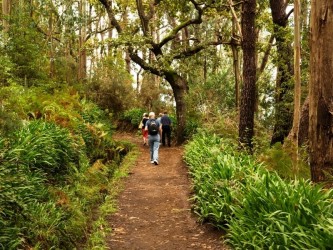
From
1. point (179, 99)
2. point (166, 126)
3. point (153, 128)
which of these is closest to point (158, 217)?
point (153, 128)

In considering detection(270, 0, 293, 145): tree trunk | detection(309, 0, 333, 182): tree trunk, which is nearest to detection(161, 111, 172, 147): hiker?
detection(270, 0, 293, 145): tree trunk

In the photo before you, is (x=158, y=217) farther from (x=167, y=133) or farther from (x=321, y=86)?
(x=167, y=133)

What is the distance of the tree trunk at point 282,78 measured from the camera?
Result: 1402 centimetres

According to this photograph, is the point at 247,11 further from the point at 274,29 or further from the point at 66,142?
the point at 66,142

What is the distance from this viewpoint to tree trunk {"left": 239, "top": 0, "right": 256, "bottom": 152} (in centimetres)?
1191

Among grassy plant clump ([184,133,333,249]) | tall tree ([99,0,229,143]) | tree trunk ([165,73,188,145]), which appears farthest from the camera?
tree trunk ([165,73,188,145])

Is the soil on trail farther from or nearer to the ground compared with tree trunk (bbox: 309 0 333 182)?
nearer to the ground

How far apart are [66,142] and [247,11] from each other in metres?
6.34

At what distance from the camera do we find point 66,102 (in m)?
16.4

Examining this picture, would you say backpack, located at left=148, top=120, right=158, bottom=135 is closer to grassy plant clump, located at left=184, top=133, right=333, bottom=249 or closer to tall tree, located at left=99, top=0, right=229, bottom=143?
tall tree, located at left=99, top=0, right=229, bottom=143

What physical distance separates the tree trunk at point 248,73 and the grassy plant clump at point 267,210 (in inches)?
180

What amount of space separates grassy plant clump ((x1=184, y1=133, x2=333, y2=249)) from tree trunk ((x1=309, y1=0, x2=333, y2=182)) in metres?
0.57

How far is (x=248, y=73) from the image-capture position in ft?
40.0

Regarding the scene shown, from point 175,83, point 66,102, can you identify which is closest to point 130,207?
point 66,102
